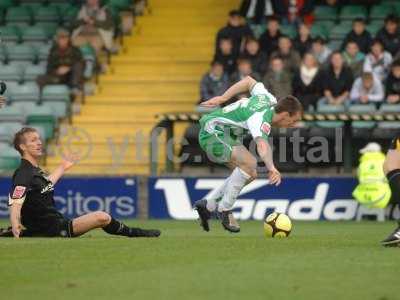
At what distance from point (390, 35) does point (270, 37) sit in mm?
2011

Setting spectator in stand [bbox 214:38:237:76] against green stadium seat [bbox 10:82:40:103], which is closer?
spectator in stand [bbox 214:38:237:76]

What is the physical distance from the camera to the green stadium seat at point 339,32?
22.5m

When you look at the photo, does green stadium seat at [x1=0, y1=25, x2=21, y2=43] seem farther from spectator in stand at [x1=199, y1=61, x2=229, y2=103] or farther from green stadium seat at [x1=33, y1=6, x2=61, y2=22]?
spectator in stand at [x1=199, y1=61, x2=229, y2=103]

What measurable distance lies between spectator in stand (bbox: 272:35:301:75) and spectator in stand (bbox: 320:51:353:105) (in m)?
→ 0.69

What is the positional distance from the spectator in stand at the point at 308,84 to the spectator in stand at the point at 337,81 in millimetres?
114

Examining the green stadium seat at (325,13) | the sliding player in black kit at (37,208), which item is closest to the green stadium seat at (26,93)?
the green stadium seat at (325,13)

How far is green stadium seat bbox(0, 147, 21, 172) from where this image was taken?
20.1 m

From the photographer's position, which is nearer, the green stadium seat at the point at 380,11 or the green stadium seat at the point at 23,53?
the green stadium seat at the point at 380,11

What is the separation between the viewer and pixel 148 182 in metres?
19.2

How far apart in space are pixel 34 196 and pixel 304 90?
28.5 ft

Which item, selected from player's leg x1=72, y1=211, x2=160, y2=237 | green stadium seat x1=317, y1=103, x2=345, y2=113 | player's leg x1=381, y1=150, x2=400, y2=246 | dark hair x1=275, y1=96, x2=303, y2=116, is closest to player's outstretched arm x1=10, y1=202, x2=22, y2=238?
player's leg x1=72, y1=211, x2=160, y2=237

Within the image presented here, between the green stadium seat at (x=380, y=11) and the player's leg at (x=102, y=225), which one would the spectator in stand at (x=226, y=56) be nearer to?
the green stadium seat at (x=380, y=11)

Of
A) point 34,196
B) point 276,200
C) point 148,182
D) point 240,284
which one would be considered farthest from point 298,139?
point 240,284

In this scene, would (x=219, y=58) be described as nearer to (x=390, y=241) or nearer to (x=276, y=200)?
(x=276, y=200)
